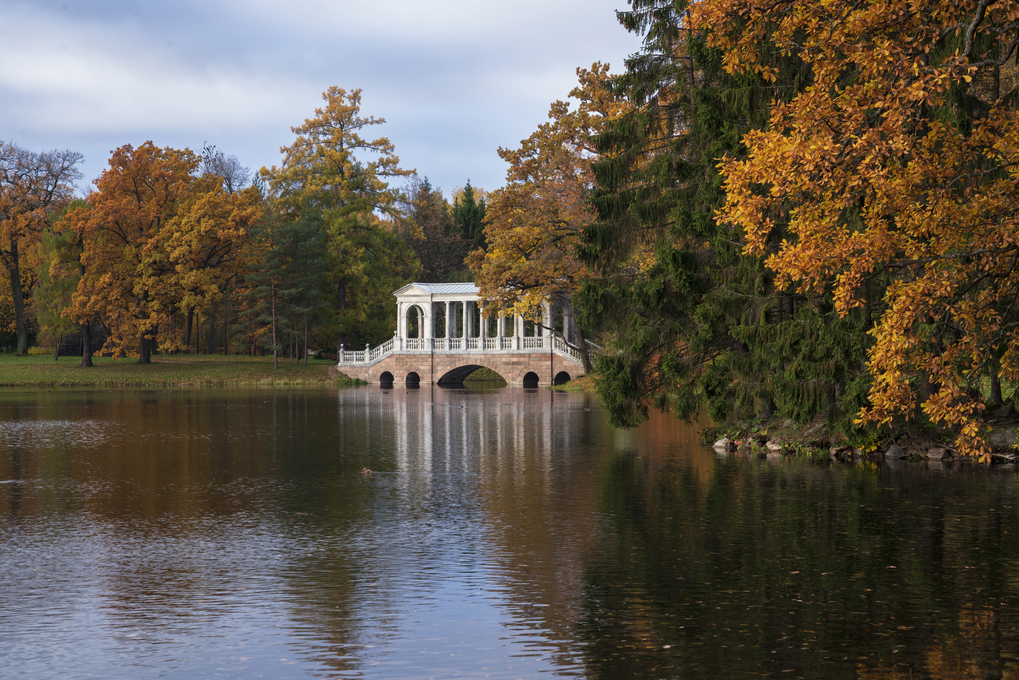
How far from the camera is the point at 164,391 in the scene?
174ft

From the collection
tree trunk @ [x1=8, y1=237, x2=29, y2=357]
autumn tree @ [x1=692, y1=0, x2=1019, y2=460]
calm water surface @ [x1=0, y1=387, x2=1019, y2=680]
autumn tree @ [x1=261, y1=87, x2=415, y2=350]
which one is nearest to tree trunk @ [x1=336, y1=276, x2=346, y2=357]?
autumn tree @ [x1=261, y1=87, x2=415, y2=350]

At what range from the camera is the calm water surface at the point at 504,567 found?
702 cm

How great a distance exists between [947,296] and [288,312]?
6209 cm

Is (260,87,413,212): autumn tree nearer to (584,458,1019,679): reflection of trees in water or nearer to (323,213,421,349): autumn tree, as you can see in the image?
(323,213,421,349): autumn tree

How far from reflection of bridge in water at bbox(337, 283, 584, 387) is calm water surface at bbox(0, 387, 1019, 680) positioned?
1531 inches

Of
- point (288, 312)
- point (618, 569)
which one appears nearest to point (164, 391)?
point (288, 312)

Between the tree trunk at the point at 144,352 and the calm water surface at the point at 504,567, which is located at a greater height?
the tree trunk at the point at 144,352

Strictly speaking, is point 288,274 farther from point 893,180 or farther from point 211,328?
point 893,180

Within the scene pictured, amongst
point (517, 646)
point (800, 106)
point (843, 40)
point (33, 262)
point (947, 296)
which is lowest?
point (517, 646)

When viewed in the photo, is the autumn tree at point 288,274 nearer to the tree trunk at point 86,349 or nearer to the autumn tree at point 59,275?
the tree trunk at point 86,349

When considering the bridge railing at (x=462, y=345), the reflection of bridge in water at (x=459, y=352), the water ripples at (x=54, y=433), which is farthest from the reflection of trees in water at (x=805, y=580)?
the bridge railing at (x=462, y=345)

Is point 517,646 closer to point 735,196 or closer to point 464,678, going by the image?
point 464,678

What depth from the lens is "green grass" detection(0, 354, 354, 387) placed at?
5972 centimetres

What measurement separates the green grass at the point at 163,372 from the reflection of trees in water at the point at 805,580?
50.1 m
